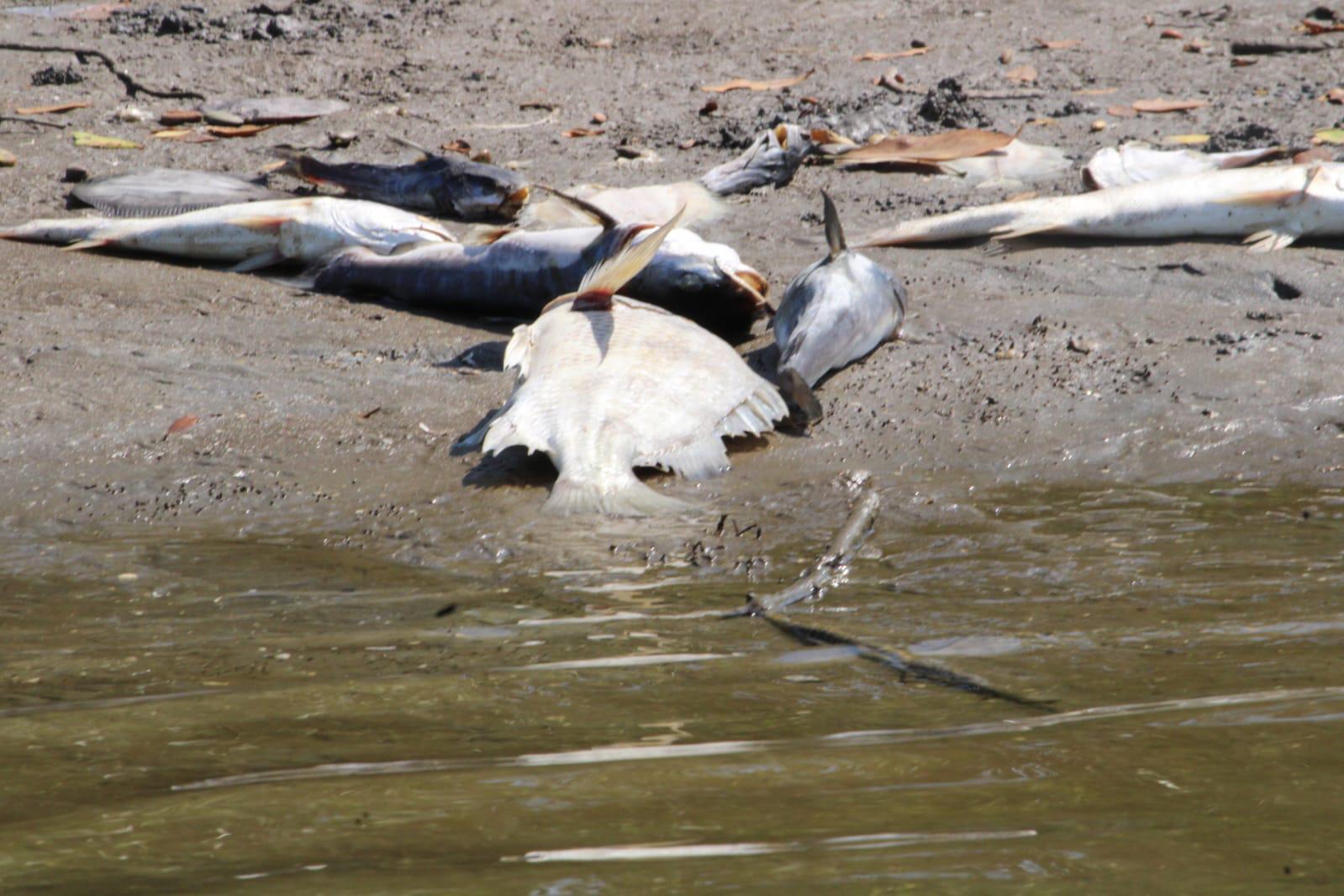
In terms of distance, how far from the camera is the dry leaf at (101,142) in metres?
7.86

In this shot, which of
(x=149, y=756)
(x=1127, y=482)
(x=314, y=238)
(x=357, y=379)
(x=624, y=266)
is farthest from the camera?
(x=314, y=238)

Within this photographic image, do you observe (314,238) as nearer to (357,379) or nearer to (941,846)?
(357,379)

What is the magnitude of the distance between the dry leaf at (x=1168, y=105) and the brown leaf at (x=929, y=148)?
1.21 metres

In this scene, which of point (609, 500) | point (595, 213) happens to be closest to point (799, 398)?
point (609, 500)

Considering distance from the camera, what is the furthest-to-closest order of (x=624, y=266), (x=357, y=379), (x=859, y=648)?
(x=357, y=379) → (x=624, y=266) → (x=859, y=648)

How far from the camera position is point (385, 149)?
26.8ft

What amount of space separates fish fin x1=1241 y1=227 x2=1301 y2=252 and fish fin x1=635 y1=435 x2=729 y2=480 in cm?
308

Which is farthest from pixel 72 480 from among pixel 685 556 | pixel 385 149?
pixel 385 149

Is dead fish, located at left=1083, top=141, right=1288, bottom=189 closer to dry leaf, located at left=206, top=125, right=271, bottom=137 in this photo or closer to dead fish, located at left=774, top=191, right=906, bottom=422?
dead fish, located at left=774, top=191, right=906, bottom=422

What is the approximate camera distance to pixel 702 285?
5.12 metres

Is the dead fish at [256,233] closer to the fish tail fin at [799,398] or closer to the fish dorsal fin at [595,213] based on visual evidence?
the fish dorsal fin at [595,213]

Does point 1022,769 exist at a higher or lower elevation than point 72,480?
higher

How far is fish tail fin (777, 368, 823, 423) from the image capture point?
14.7ft

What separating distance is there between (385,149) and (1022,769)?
23.1 ft
